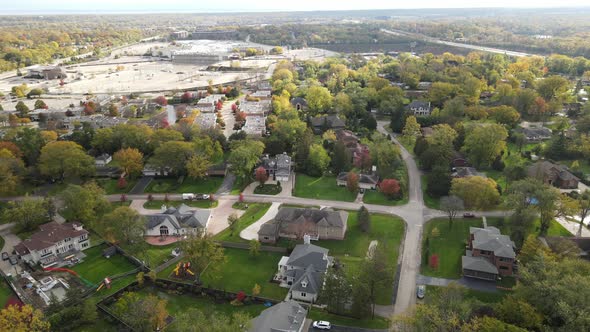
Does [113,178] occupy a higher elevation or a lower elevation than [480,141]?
lower

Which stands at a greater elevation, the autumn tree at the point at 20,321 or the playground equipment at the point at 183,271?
the autumn tree at the point at 20,321

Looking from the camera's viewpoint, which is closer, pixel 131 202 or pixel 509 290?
pixel 509 290

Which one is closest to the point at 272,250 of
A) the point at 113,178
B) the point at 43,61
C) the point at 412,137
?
the point at 113,178

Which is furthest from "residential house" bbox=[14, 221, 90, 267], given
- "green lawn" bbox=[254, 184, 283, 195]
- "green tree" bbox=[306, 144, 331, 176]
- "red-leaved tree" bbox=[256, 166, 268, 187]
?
"green tree" bbox=[306, 144, 331, 176]

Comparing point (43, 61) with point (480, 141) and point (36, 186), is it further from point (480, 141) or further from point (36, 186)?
point (480, 141)

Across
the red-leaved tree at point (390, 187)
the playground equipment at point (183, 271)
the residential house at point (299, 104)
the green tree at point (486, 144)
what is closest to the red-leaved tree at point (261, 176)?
the red-leaved tree at point (390, 187)

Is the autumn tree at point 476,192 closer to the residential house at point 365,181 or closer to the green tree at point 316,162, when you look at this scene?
the residential house at point 365,181
